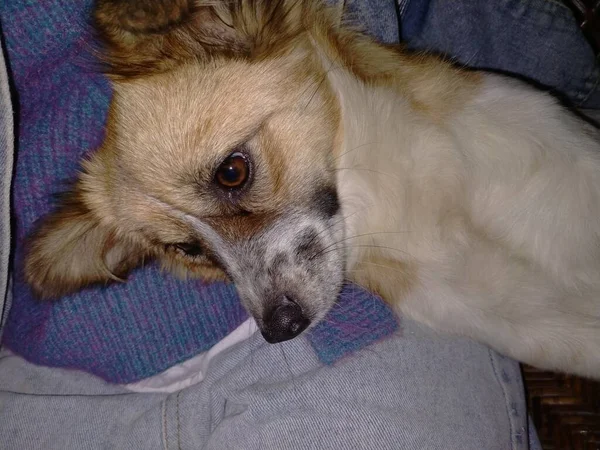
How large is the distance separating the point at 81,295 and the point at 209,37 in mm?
979

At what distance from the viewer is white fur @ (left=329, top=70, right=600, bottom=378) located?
144 centimetres

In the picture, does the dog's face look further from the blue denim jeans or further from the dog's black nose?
the blue denim jeans

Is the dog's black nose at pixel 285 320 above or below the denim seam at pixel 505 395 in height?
above

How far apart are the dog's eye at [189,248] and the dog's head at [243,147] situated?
0.26ft

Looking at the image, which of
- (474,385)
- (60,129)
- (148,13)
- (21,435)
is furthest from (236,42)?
(21,435)

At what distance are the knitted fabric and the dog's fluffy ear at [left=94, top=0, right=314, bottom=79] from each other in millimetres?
175

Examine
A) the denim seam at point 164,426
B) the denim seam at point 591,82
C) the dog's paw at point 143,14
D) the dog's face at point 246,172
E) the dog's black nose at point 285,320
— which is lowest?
the denim seam at point 164,426

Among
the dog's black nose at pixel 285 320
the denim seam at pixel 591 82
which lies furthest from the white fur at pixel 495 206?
the denim seam at pixel 591 82

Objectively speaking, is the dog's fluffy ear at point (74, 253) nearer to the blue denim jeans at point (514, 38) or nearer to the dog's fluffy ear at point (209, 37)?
the dog's fluffy ear at point (209, 37)

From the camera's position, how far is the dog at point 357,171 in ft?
4.73

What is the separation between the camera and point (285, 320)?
1516 mm

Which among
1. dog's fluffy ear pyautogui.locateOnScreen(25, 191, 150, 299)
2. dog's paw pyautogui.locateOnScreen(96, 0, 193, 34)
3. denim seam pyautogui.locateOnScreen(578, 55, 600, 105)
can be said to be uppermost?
dog's paw pyautogui.locateOnScreen(96, 0, 193, 34)

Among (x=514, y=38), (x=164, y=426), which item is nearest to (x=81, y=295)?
(x=164, y=426)

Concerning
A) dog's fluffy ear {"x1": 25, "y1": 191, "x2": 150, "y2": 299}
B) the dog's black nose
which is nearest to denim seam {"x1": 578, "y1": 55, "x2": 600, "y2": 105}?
the dog's black nose
